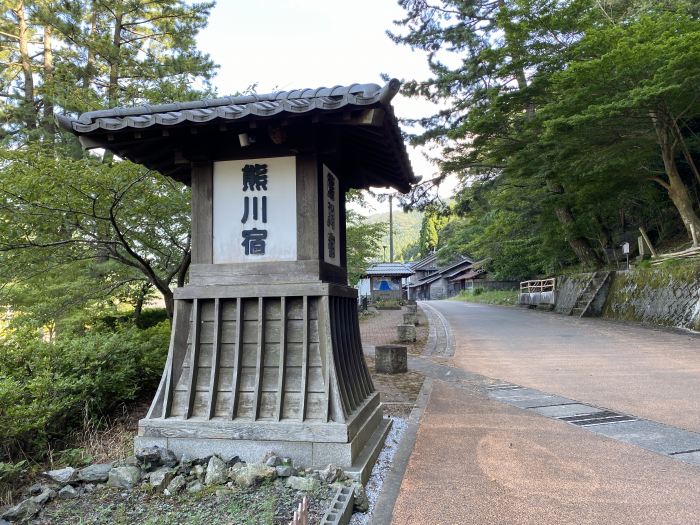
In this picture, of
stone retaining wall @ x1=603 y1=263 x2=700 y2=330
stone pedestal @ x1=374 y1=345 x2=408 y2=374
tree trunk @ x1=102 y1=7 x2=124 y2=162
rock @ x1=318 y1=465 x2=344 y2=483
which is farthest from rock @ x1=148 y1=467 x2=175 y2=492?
stone retaining wall @ x1=603 y1=263 x2=700 y2=330

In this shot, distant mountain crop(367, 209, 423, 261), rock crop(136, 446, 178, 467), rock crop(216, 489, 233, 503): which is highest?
distant mountain crop(367, 209, 423, 261)

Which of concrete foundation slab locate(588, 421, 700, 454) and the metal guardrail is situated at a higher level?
the metal guardrail

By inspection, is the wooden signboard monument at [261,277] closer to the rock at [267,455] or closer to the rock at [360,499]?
the rock at [267,455]

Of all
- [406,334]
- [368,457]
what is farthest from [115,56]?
[368,457]

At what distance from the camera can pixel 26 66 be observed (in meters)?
13.3

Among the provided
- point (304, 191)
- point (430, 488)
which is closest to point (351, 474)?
point (430, 488)

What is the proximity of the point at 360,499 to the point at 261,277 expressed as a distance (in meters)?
2.28

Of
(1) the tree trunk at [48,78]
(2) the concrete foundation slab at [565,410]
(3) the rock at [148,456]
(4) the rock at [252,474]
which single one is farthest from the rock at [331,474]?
(1) the tree trunk at [48,78]

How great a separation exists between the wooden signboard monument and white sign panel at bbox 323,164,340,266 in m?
0.03

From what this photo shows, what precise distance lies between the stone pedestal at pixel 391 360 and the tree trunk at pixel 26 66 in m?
11.6

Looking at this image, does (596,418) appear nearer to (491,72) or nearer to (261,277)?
(261,277)

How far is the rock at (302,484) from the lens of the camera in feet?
12.1

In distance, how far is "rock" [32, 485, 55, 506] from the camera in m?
3.54

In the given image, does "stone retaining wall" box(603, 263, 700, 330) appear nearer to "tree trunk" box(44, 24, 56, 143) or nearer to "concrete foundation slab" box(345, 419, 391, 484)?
"concrete foundation slab" box(345, 419, 391, 484)
